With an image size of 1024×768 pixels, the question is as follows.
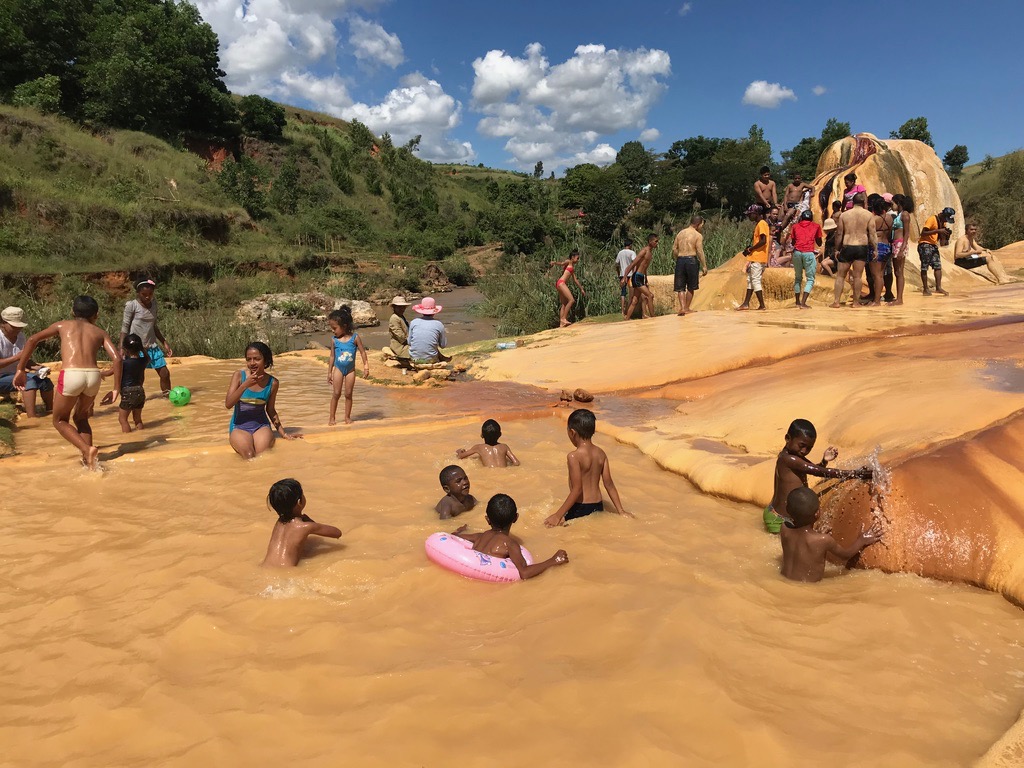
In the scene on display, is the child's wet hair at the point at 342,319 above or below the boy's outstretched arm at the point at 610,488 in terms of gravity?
above

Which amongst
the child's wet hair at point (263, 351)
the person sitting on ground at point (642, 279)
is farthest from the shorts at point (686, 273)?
the child's wet hair at point (263, 351)

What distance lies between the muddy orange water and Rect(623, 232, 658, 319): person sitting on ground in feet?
19.4

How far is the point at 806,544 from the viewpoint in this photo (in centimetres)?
339

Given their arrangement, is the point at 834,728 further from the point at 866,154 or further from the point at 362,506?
the point at 866,154

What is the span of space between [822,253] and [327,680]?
12478 millimetres

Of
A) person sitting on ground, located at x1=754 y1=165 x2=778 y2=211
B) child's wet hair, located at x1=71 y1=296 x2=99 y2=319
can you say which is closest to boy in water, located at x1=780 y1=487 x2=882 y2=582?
child's wet hair, located at x1=71 y1=296 x2=99 y2=319

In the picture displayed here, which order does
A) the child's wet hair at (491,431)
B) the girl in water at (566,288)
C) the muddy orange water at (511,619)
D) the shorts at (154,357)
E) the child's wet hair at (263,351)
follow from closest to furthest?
the muddy orange water at (511,619) < the child's wet hair at (491,431) < the child's wet hair at (263,351) < the shorts at (154,357) < the girl in water at (566,288)

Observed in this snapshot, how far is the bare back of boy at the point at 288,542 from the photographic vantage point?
12.3 feet

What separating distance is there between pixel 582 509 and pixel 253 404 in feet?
11.1

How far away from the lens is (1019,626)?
2.93 m

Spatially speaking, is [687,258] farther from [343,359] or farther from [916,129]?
[916,129]

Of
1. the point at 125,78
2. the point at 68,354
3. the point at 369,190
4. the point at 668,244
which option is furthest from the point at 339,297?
the point at 369,190

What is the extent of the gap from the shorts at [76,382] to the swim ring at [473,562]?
3.72 meters

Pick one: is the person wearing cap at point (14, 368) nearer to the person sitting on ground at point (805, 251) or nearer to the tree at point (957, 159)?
the person sitting on ground at point (805, 251)
